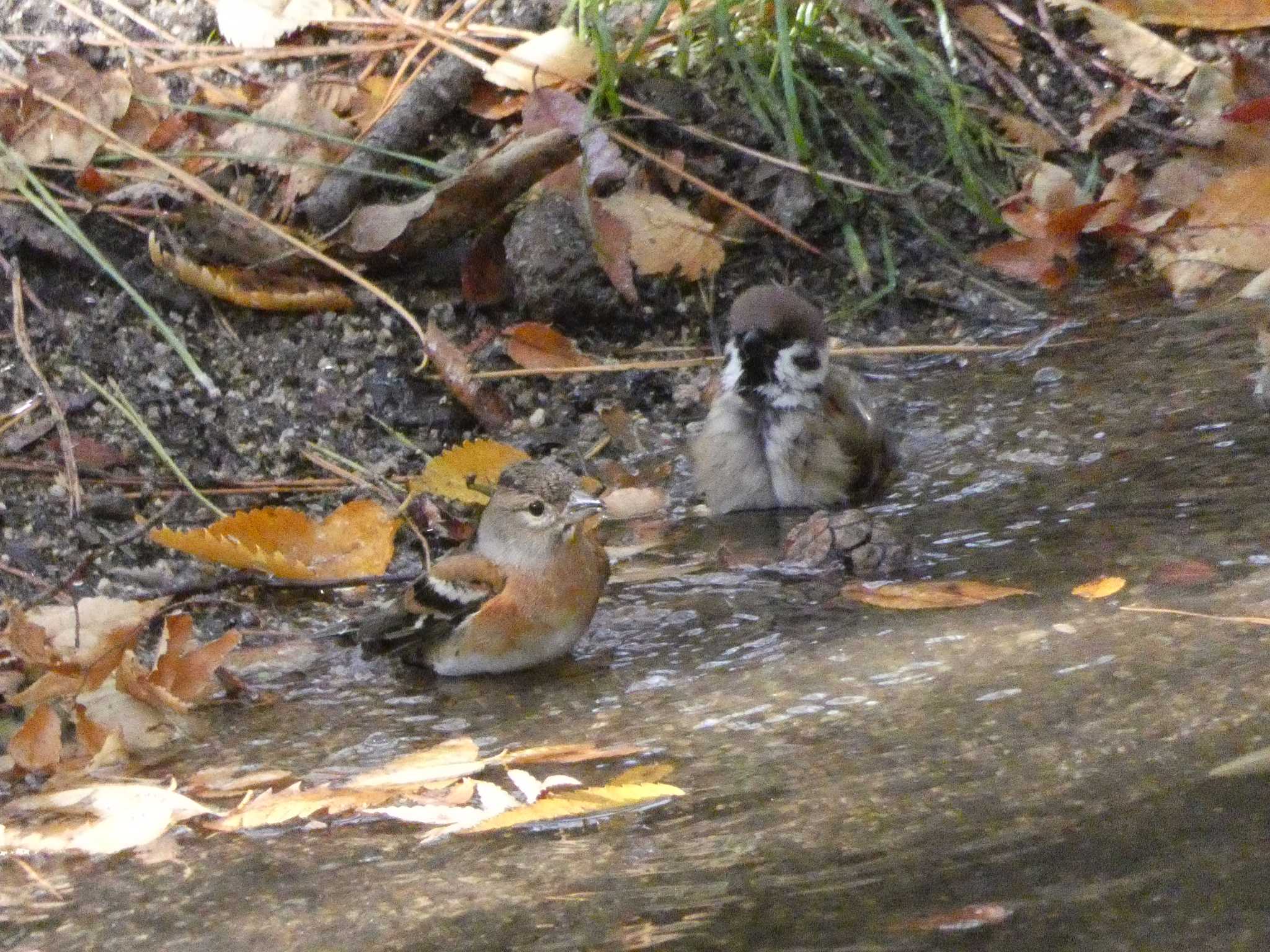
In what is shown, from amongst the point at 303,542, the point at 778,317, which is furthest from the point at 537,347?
the point at 303,542

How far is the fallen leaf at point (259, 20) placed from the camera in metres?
6.83

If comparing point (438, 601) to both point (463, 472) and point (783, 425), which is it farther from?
point (783, 425)

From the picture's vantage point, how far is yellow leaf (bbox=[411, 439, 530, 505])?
16.8 feet

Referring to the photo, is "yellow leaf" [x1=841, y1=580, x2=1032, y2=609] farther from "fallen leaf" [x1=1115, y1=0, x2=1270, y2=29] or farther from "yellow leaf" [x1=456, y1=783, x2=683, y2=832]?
"fallen leaf" [x1=1115, y1=0, x2=1270, y2=29]

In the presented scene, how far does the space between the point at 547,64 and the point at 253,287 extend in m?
1.43

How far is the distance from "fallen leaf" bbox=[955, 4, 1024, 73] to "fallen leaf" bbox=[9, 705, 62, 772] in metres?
5.12

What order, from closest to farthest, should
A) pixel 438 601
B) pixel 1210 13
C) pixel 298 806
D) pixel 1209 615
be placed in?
1. pixel 298 806
2. pixel 1209 615
3. pixel 438 601
4. pixel 1210 13

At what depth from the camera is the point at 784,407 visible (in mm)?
5691

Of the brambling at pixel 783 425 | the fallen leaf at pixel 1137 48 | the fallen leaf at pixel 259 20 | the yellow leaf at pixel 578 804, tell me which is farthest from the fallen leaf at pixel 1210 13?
the yellow leaf at pixel 578 804

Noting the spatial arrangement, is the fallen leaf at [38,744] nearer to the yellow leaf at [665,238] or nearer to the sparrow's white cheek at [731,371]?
the sparrow's white cheek at [731,371]

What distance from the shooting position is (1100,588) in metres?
3.78

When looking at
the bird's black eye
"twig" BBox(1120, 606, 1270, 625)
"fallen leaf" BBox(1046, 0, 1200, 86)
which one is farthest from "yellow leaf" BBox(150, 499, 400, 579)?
"fallen leaf" BBox(1046, 0, 1200, 86)

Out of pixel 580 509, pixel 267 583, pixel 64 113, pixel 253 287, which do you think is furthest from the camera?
pixel 64 113

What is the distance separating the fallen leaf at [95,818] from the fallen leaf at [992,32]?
5252mm
